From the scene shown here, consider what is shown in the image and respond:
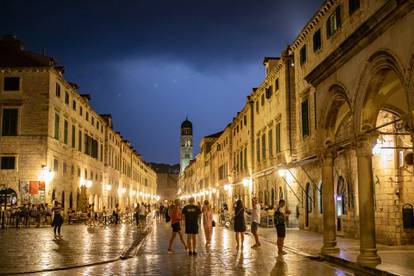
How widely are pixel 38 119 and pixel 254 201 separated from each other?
22913 mm

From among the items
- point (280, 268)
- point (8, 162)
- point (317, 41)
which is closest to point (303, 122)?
point (317, 41)

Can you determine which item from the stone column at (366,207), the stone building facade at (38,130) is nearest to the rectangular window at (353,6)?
the stone column at (366,207)

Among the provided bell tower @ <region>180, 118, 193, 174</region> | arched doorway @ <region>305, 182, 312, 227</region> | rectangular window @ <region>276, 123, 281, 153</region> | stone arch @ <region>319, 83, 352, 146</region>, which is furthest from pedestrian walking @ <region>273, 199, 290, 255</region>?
bell tower @ <region>180, 118, 193, 174</region>

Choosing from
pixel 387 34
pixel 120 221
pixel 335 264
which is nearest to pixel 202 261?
pixel 335 264

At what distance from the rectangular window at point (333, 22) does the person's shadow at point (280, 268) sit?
1210 cm

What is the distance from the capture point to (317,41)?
2542 centimetres

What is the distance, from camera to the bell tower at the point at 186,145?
15775 cm

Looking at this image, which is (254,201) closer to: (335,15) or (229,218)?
(335,15)

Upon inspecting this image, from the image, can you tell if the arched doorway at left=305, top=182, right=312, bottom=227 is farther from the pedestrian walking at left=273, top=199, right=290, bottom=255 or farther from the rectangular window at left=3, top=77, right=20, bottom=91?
the rectangular window at left=3, top=77, right=20, bottom=91

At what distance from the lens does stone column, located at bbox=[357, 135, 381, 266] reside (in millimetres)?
12633

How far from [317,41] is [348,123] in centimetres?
581

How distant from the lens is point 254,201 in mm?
19297

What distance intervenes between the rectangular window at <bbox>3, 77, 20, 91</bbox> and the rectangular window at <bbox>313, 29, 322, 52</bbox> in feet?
73.8

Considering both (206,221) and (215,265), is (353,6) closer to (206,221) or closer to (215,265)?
(206,221)
